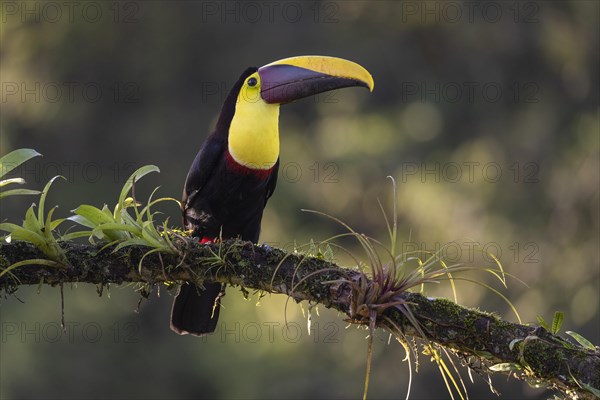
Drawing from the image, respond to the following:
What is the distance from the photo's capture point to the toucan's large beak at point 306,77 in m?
3.54


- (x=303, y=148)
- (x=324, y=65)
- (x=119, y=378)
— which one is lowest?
(x=119, y=378)

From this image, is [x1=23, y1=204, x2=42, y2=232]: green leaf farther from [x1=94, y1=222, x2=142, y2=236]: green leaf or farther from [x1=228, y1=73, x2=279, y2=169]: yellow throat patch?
[x1=228, y1=73, x2=279, y2=169]: yellow throat patch

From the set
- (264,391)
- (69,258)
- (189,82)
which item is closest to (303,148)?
(189,82)

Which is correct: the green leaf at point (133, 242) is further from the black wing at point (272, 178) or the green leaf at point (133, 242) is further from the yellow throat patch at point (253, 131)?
the black wing at point (272, 178)

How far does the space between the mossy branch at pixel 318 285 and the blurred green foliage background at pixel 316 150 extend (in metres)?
4.18

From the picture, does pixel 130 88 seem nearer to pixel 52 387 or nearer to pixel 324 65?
pixel 52 387

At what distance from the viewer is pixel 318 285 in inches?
86.4

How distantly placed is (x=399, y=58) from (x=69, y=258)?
6.10 m

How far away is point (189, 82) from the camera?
28.9ft

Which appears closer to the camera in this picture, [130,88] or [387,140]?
[387,140]

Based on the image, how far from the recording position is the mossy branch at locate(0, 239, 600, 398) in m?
2.02

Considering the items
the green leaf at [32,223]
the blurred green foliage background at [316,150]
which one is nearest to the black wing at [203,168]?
the green leaf at [32,223]

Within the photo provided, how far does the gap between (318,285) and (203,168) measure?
4.53ft

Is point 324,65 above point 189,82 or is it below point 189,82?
above
